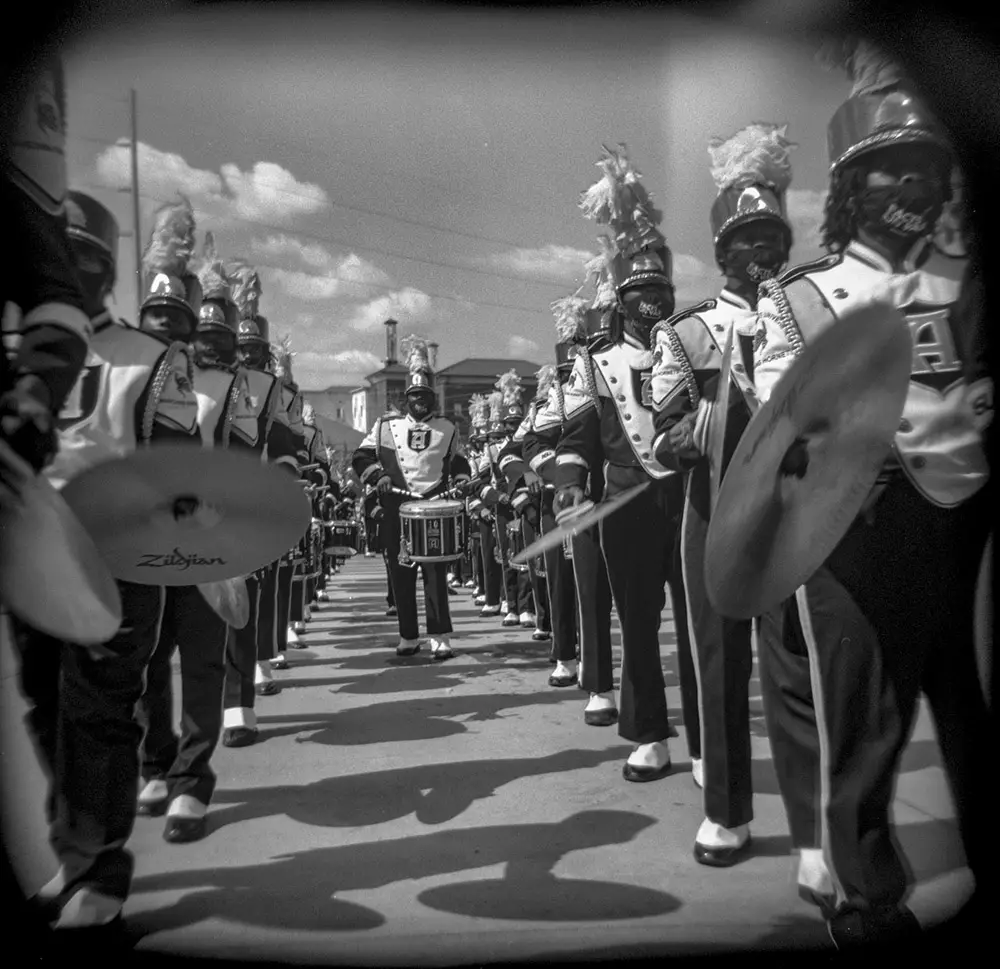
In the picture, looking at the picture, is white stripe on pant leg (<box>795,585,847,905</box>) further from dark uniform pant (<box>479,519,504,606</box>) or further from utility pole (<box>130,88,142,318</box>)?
dark uniform pant (<box>479,519,504,606</box>)

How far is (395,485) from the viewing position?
19.3 ft

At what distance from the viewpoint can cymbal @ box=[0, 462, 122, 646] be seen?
208 centimetres

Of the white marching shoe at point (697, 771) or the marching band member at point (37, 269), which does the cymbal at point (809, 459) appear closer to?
the white marching shoe at point (697, 771)

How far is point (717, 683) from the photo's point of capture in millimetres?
2738

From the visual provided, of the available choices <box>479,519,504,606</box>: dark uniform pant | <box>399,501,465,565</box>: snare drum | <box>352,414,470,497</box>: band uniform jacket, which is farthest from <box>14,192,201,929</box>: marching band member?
<box>479,519,504,606</box>: dark uniform pant

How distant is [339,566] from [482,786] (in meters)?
14.5

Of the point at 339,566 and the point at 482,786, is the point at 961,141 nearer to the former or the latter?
the point at 482,786

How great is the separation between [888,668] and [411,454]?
13.3 ft

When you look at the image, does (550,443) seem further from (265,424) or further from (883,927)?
(883,927)

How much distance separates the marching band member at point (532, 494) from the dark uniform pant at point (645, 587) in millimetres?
808

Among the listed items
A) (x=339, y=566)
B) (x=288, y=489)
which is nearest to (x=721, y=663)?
(x=288, y=489)

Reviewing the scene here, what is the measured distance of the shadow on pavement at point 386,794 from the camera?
2760 mm

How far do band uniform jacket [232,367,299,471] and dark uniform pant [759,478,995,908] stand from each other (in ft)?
6.87

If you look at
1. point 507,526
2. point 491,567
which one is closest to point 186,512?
point 507,526
